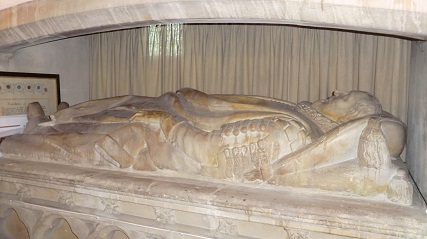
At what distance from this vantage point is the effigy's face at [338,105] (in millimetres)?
2258

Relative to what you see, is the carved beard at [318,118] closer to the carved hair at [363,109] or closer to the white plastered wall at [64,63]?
the carved hair at [363,109]

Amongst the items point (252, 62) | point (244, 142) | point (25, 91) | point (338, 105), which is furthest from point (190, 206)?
point (25, 91)

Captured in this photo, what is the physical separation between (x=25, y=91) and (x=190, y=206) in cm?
222

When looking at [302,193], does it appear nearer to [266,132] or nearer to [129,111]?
[266,132]

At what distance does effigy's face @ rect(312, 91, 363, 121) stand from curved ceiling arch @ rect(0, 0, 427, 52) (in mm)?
503

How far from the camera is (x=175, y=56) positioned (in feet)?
12.2

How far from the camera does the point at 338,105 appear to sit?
230 cm

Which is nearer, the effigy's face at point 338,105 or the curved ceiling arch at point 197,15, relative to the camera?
the curved ceiling arch at point 197,15

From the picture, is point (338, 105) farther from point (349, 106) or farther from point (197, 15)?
point (197, 15)

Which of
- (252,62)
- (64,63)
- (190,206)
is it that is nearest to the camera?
(190,206)

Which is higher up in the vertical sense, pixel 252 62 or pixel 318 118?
pixel 252 62

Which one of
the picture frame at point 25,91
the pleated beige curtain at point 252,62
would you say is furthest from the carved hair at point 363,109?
the picture frame at point 25,91

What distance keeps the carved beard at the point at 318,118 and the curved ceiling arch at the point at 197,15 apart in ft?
1.76

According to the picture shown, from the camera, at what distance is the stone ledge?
5.67 ft
